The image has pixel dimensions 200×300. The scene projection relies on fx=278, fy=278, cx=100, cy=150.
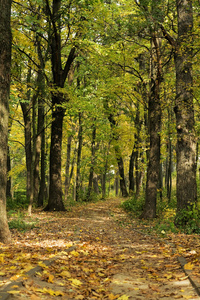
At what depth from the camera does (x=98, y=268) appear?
17.5 ft

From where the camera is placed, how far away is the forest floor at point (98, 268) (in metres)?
3.88

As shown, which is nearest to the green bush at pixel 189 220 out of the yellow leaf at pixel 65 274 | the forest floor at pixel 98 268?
the forest floor at pixel 98 268

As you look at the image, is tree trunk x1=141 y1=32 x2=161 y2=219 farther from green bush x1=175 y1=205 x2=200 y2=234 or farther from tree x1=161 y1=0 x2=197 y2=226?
green bush x1=175 y1=205 x2=200 y2=234

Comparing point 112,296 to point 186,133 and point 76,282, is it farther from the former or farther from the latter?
point 186,133

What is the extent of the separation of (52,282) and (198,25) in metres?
8.72

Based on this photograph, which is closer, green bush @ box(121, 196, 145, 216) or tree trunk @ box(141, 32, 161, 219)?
tree trunk @ box(141, 32, 161, 219)

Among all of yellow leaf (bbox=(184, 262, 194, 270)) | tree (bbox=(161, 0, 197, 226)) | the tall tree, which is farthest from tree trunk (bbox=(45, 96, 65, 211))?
yellow leaf (bbox=(184, 262, 194, 270))

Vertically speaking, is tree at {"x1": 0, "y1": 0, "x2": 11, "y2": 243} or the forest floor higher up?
tree at {"x1": 0, "y1": 0, "x2": 11, "y2": 243}

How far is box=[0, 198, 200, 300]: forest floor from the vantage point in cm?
388

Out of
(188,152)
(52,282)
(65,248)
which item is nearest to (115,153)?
(188,152)

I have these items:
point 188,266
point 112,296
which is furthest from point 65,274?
point 188,266

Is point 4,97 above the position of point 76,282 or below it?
above

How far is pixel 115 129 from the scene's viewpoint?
26938mm

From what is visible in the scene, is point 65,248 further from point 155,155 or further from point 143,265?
point 155,155
